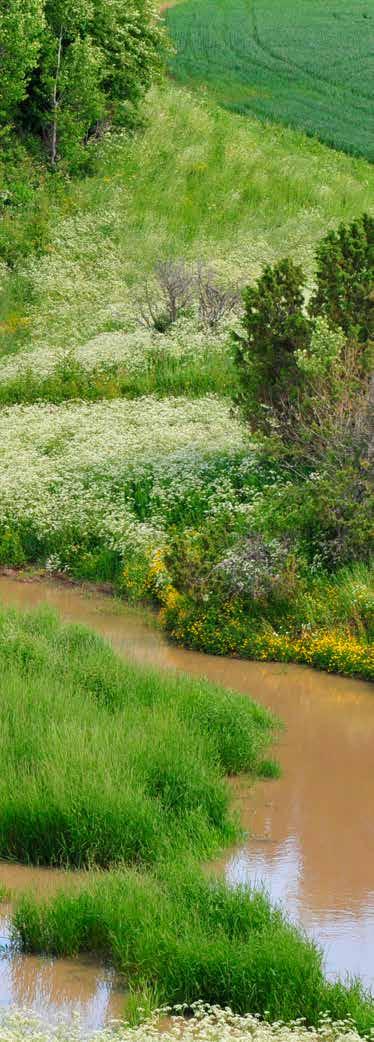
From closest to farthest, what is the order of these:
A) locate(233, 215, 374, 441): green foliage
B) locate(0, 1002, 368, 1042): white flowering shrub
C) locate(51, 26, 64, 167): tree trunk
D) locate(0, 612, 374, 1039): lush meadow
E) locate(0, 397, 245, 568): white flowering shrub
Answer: locate(0, 1002, 368, 1042): white flowering shrub → locate(0, 612, 374, 1039): lush meadow → locate(233, 215, 374, 441): green foliage → locate(0, 397, 245, 568): white flowering shrub → locate(51, 26, 64, 167): tree trunk

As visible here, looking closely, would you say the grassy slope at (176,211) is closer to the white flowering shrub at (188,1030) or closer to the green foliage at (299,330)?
the green foliage at (299,330)

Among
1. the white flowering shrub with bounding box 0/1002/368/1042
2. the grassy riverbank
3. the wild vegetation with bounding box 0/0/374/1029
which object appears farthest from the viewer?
the grassy riverbank

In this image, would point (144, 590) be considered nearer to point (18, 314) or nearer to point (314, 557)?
point (314, 557)

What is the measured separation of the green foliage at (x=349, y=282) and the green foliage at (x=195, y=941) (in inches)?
420

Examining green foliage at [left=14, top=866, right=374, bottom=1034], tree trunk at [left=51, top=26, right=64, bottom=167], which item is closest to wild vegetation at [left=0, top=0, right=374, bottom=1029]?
green foliage at [left=14, top=866, right=374, bottom=1034]

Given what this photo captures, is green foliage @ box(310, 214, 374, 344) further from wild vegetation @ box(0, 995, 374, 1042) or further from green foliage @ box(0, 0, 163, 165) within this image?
green foliage @ box(0, 0, 163, 165)

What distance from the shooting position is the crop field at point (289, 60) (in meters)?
46.2

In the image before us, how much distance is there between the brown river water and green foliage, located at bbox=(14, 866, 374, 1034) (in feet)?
0.65

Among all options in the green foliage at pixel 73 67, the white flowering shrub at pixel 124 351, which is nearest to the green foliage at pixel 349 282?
the white flowering shrub at pixel 124 351

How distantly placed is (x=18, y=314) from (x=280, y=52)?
1240 inches

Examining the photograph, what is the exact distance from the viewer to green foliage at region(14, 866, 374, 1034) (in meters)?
7.03

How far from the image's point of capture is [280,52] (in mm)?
55156

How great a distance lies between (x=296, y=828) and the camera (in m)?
10.2

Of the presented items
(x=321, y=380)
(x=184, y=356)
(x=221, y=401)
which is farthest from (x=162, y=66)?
(x=321, y=380)
